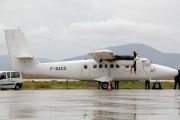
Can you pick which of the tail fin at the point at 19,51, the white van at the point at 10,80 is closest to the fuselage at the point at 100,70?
the tail fin at the point at 19,51

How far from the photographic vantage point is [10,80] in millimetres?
42031

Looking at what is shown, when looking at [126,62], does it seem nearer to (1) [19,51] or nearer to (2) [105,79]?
(2) [105,79]

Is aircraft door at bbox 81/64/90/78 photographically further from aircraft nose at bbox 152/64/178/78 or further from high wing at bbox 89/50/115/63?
aircraft nose at bbox 152/64/178/78

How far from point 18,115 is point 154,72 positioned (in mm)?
30643

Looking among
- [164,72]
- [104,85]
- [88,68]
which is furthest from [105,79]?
[164,72]

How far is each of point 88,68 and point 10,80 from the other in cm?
751

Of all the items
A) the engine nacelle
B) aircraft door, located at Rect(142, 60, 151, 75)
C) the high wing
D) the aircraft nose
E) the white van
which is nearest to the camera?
the high wing

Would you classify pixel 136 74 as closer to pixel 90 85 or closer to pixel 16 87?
pixel 90 85

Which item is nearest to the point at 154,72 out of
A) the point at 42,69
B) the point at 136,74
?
the point at 136,74

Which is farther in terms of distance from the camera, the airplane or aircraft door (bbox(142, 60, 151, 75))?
aircraft door (bbox(142, 60, 151, 75))

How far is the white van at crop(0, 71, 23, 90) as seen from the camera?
41812 millimetres

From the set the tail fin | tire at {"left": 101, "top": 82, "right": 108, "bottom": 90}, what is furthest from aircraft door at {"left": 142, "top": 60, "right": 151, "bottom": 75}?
the tail fin

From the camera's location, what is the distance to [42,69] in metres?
45.2

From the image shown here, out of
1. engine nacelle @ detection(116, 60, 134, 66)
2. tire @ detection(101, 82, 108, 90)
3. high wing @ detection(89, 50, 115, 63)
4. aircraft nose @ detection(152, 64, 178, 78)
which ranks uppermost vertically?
high wing @ detection(89, 50, 115, 63)
